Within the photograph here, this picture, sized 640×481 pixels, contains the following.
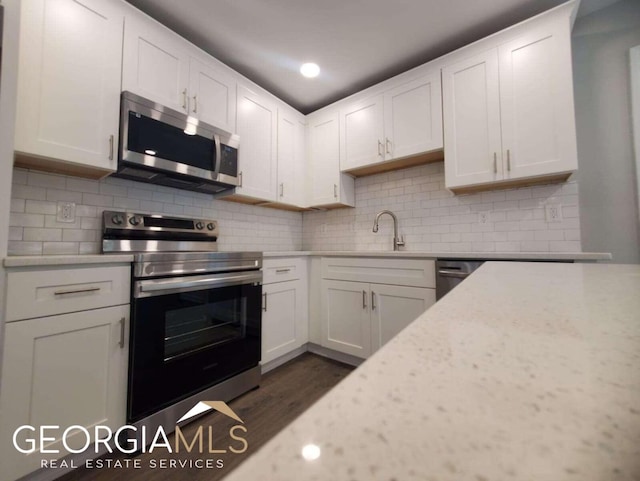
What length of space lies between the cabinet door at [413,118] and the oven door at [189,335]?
5.13 feet

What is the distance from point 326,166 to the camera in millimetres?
2699

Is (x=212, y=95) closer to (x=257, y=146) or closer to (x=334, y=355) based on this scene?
(x=257, y=146)

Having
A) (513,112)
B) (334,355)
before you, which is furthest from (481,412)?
(334,355)

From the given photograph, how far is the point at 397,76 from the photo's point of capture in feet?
7.30

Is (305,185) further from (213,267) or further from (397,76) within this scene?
(213,267)

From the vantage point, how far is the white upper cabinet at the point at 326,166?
8.64 ft

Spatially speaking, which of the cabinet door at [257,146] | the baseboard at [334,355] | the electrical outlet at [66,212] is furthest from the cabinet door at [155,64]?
the baseboard at [334,355]

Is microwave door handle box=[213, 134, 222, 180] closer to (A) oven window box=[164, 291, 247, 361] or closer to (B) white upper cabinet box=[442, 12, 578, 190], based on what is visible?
(A) oven window box=[164, 291, 247, 361]

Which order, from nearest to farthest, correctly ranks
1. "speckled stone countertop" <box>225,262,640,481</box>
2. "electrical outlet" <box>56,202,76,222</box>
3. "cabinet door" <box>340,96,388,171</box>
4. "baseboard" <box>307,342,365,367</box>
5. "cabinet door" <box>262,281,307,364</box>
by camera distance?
"speckled stone countertop" <box>225,262,640,481</box>
"electrical outlet" <box>56,202,76,222</box>
"cabinet door" <box>262,281,307,364</box>
"baseboard" <box>307,342,365,367</box>
"cabinet door" <box>340,96,388,171</box>

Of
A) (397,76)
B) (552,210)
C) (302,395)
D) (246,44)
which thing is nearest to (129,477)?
(302,395)

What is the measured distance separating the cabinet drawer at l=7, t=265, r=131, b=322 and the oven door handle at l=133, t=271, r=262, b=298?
0.07 metres

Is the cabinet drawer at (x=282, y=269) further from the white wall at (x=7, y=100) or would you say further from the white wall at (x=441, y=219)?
the white wall at (x=7, y=100)

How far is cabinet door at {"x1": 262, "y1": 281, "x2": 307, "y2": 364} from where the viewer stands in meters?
2.03

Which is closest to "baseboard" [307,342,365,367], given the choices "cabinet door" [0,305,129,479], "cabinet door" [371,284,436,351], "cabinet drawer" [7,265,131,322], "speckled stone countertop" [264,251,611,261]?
"cabinet door" [371,284,436,351]
